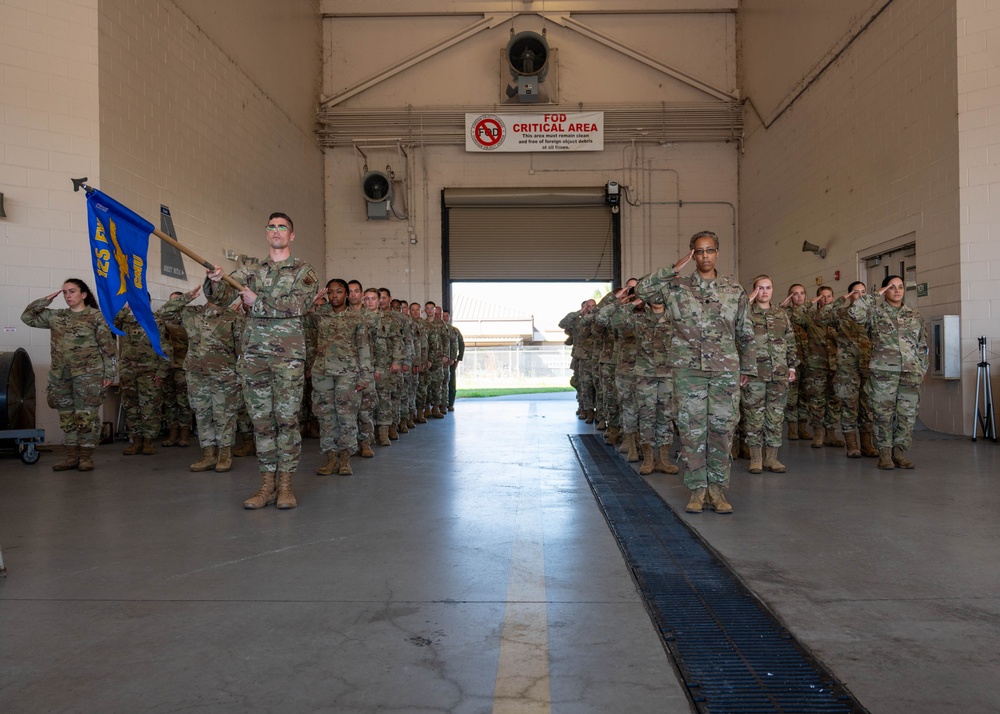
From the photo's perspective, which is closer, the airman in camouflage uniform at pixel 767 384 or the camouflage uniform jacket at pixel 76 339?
the airman in camouflage uniform at pixel 767 384

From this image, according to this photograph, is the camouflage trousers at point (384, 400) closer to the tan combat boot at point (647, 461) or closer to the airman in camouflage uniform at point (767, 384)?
the tan combat boot at point (647, 461)

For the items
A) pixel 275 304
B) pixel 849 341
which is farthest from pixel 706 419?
pixel 849 341

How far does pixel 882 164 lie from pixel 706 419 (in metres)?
7.20

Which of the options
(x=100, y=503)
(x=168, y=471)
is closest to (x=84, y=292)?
(x=168, y=471)

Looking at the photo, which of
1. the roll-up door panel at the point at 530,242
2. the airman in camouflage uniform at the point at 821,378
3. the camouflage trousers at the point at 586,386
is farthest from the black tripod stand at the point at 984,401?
the roll-up door panel at the point at 530,242

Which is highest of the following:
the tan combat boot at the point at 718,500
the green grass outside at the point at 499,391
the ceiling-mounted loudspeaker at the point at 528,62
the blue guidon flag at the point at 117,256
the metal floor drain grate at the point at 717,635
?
the ceiling-mounted loudspeaker at the point at 528,62

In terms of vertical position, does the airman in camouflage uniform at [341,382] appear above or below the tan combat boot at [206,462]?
above

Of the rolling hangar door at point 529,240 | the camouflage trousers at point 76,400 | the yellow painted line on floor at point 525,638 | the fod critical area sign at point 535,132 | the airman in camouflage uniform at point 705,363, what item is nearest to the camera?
the yellow painted line on floor at point 525,638

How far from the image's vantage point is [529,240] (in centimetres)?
1756

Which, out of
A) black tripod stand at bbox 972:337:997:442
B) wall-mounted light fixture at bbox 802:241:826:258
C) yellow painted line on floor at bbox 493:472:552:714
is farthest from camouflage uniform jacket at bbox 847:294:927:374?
wall-mounted light fixture at bbox 802:241:826:258

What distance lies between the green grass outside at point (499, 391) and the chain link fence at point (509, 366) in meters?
0.37

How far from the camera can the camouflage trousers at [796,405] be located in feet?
29.4

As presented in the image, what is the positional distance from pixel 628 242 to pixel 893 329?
10.6 metres

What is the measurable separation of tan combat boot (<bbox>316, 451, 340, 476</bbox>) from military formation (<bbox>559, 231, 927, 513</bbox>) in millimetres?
2652
